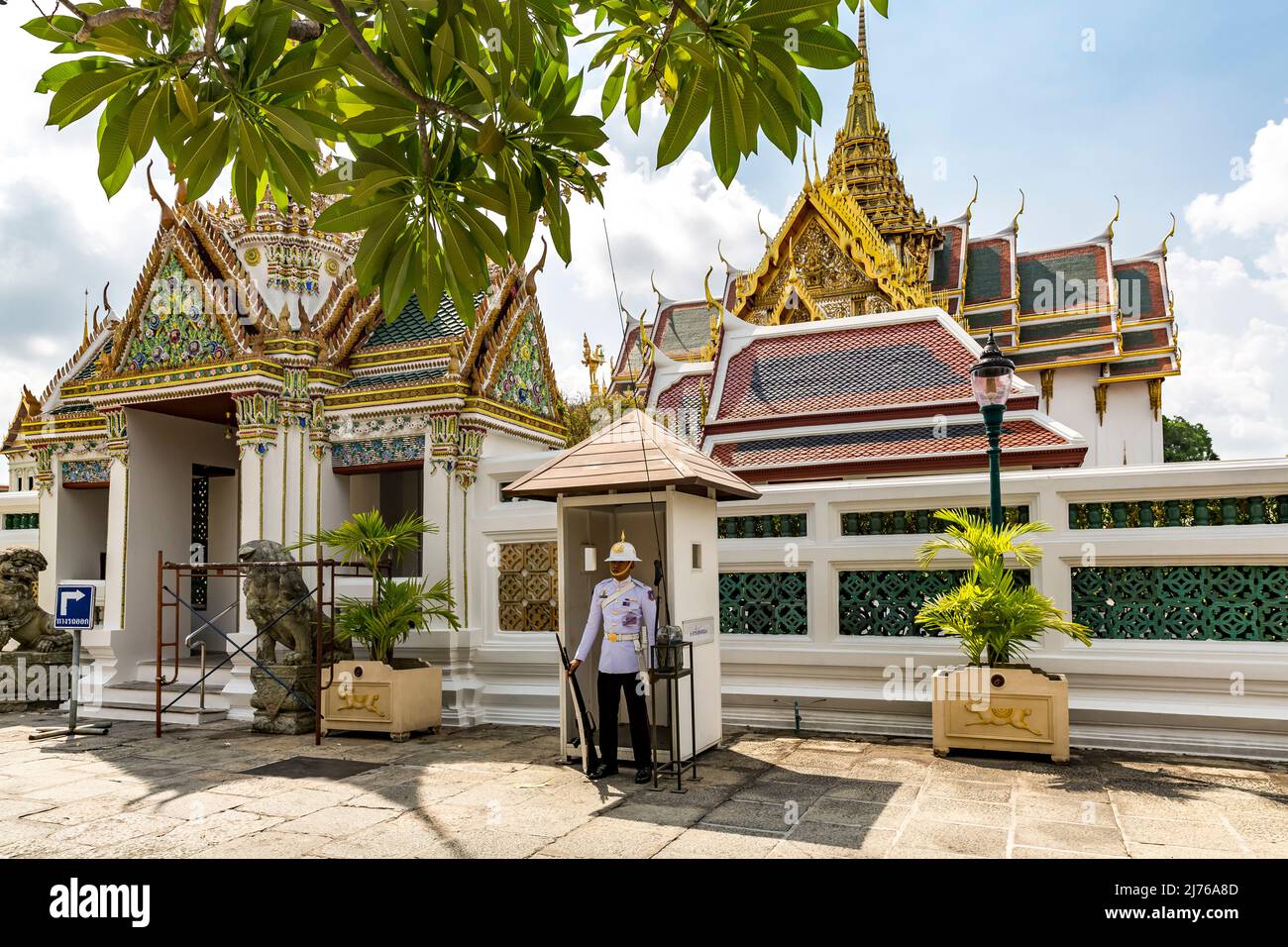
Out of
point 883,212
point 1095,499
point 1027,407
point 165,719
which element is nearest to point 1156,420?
point 883,212

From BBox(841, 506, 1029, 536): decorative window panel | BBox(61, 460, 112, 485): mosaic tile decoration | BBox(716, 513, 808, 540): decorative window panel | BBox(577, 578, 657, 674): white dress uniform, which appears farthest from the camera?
BBox(61, 460, 112, 485): mosaic tile decoration

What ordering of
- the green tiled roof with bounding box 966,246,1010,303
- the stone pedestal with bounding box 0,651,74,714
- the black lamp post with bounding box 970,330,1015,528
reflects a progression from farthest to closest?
the green tiled roof with bounding box 966,246,1010,303 → the stone pedestal with bounding box 0,651,74,714 → the black lamp post with bounding box 970,330,1015,528

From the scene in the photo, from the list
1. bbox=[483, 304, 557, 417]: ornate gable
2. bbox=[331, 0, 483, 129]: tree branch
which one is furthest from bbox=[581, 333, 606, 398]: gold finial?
bbox=[331, 0, 483, 129]: tree branch

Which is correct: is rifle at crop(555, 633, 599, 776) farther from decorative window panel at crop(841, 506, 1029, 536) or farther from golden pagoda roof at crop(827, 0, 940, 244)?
golden pagoda roof at crop(827, 0, 940, 244)

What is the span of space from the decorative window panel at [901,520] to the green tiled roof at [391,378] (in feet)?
13.8

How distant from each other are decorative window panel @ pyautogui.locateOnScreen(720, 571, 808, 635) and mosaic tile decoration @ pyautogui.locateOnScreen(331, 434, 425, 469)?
3361mm

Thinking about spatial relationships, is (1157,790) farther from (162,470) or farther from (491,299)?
(162,470)

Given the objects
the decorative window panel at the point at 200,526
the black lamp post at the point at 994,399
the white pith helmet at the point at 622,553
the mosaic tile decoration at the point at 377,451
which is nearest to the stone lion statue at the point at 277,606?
the mosaic tile decoration at the point at 377,451

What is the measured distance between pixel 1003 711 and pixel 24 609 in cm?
1042

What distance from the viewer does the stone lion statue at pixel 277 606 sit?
27.8ft

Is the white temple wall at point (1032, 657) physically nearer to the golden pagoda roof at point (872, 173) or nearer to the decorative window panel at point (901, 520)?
the decorative window panel at point (901, 520)

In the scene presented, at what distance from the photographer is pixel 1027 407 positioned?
9.75 metres

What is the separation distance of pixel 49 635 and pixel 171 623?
1394 mm

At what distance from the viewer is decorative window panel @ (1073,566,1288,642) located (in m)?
6.56
